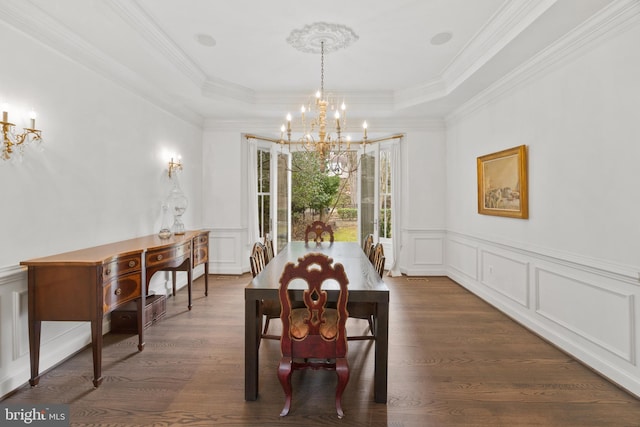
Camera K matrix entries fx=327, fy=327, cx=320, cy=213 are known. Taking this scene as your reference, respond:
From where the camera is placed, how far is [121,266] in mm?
2525

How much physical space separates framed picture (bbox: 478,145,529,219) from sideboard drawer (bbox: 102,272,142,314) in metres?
3.71

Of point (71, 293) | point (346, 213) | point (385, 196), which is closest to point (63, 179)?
point (71, 293)

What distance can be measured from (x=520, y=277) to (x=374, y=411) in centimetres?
238

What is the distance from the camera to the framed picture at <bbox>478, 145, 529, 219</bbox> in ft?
11.1

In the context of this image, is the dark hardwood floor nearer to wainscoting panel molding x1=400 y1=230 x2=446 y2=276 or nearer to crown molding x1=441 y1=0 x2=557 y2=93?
wainscoting panel molding x1=400 y1=230 x2=446 y2=276

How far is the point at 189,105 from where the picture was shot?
4.76 metres

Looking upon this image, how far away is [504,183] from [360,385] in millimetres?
2778

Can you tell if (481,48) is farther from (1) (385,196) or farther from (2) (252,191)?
(2) (252,191)

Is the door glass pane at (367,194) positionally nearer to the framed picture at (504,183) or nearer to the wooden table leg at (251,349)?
the framed picture at (504,183)

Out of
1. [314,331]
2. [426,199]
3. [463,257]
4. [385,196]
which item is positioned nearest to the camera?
[314,331]

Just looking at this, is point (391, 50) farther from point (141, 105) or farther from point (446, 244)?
point (446, 244)

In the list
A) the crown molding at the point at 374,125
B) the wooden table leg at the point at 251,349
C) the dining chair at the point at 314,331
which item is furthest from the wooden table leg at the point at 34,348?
the crown molding at the point at 374,125

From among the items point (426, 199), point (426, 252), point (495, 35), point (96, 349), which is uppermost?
point (495, 35)

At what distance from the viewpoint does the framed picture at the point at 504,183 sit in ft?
11.1
